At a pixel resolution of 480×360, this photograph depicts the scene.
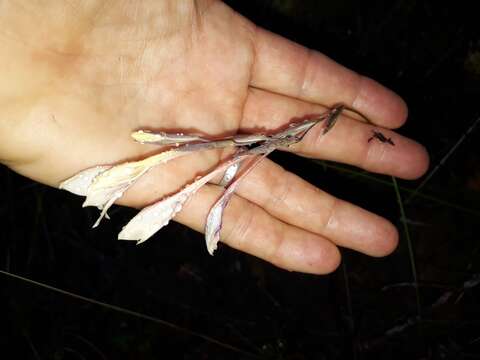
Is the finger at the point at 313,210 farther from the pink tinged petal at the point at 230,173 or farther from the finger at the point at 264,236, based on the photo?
the pink tinged petal at the point at 230,173

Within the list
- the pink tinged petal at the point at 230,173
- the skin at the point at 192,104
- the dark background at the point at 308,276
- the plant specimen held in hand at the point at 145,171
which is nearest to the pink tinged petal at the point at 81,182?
the plant specimen held in hand at the point at 145,171

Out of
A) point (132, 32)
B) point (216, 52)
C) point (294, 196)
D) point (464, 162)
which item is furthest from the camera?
point (464, 162)

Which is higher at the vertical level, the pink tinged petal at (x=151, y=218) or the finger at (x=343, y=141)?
the finger at (x=343, y=141)

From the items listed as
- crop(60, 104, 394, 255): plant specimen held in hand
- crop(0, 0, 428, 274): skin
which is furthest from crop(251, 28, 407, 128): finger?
crop(60, 104, 394, 255): plant specimen held in hand

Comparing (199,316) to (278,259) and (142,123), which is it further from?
(142,123)

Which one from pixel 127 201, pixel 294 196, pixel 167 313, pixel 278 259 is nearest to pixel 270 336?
pixel 167 313
